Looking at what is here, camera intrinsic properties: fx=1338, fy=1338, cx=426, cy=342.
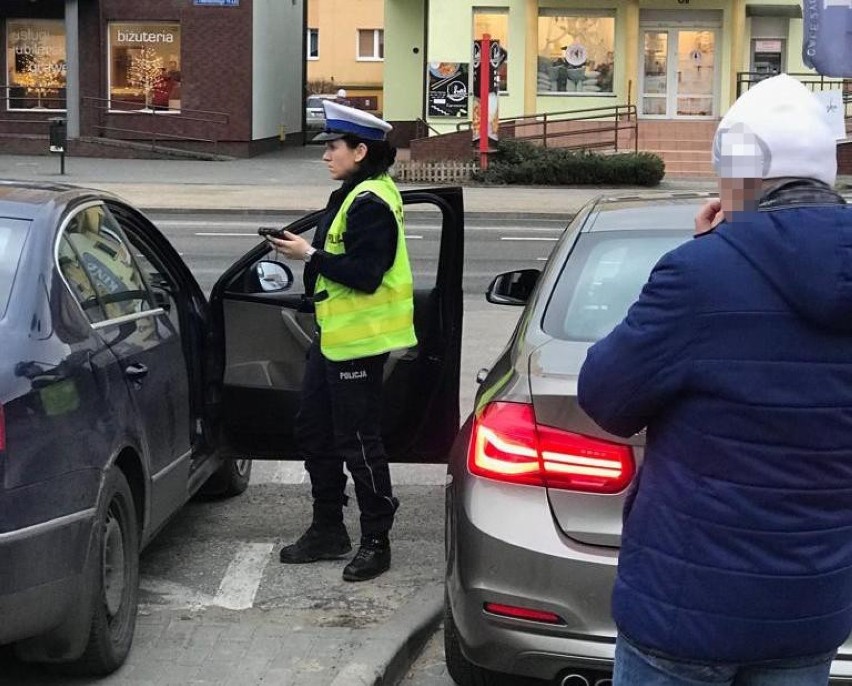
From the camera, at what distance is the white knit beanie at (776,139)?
227cm

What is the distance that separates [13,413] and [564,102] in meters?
29.7

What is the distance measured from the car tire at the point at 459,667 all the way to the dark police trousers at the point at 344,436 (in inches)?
43.5

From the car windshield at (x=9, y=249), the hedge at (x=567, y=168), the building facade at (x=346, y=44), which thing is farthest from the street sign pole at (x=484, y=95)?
the building facade at (x=346, y=44)

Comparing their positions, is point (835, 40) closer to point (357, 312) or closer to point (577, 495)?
point (357, 312)

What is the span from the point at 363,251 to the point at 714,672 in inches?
108

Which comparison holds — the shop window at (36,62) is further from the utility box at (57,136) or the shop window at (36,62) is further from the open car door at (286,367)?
the open car door at (286,367)

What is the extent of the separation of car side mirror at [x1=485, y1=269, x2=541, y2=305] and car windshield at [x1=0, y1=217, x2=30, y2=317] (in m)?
1.93

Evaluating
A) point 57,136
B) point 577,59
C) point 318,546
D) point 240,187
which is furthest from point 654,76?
point 318,546

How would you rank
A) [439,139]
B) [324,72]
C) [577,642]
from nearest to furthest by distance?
[577,642] → [439,139] → [324,72]

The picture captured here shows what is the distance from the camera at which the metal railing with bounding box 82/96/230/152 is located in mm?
33312

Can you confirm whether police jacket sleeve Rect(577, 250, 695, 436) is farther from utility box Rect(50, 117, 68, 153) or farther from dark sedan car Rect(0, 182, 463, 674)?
utility box Rect(50, 117, 68, 153)

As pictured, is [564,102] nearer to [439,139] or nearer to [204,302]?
[439,139]

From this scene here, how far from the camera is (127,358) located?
4.48m

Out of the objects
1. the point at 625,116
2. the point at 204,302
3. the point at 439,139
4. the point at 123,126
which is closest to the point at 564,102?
the point at 625,116
